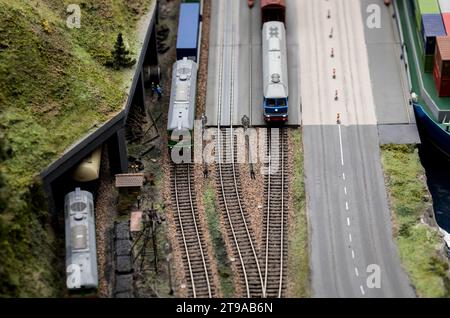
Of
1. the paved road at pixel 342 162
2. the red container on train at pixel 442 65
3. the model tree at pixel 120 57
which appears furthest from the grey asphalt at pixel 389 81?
the model tree at pixel 120 57

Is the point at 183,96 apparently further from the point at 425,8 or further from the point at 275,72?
the point at 425,8

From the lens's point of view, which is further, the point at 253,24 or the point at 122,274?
the point at 253,24

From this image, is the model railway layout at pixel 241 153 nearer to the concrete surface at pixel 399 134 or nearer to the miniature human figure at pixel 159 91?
the concrete surface at pixel 399 134

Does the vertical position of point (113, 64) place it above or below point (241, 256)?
above

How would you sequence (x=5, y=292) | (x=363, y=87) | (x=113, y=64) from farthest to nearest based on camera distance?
(x=363, y=87) < (x=113, y=64) < (x=5, y=292)

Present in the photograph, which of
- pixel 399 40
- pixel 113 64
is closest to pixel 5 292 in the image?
pixel 113 64

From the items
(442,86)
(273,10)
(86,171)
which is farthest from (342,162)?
(86,171)

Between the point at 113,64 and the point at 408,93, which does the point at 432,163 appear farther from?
the point at 113,64
